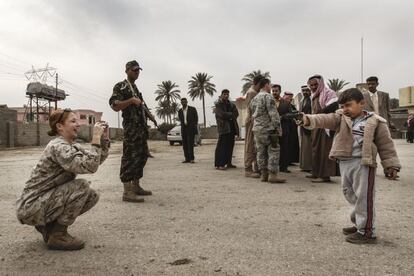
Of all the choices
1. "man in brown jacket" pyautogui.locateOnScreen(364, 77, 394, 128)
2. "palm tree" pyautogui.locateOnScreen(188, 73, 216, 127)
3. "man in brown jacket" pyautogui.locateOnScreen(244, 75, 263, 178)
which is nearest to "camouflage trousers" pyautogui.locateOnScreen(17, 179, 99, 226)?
"man in brown jacket" pyautogui.locateOnScreen(244, 75, 263, 178)

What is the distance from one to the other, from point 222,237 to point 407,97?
32.0m

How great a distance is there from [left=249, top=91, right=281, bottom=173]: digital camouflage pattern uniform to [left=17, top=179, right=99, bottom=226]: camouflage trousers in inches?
161

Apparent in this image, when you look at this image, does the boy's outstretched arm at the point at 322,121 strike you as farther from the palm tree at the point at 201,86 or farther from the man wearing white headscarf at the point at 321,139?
the palm tree at the point at 201,86

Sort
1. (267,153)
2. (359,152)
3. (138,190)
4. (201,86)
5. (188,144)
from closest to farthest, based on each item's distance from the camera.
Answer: (359,152)
(138,190)
(267,153)
(188,144)
(201,86)

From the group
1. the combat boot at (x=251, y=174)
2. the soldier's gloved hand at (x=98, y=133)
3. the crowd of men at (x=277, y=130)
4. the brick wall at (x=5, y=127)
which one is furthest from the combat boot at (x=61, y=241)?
the brick wall at (x=5, y=127)

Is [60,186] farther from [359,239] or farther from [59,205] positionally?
[359,239]

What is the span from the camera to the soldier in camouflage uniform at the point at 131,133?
17.7ft

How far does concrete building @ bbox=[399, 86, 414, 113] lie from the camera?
31.6m

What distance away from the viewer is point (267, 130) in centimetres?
711

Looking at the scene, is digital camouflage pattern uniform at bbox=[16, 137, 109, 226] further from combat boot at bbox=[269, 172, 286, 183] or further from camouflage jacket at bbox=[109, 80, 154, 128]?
combat boot at bbox=[269, 172, 286, 183]

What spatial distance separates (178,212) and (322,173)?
3.26 meters

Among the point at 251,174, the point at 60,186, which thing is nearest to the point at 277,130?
the point at 251,174

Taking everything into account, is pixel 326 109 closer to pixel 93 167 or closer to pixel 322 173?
pixel 322 173

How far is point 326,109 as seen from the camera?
6633 millimetres
